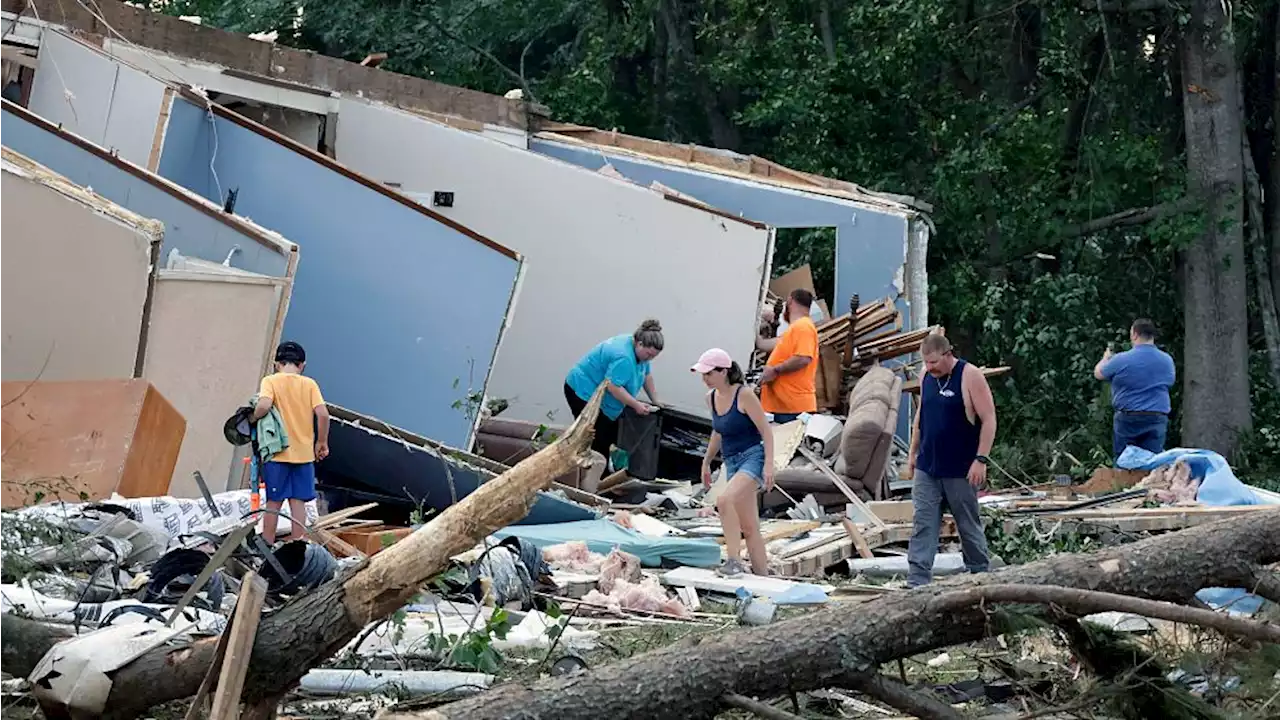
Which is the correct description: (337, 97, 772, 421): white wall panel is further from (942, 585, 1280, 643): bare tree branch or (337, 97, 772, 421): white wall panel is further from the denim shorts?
(942, 585, 1280, 643): bare tree branch

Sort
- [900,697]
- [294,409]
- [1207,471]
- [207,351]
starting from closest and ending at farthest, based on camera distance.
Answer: [900,697]
[294,409]
[207,351]
[1207,471]

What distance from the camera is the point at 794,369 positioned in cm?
1305

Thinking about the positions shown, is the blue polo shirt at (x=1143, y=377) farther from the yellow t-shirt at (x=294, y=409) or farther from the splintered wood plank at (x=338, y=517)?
the yellow t-shirt at (x=294, y=409)

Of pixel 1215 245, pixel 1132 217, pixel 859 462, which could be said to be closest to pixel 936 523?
pixel 859 462

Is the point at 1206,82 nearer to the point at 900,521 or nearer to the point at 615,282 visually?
the point at 615,282

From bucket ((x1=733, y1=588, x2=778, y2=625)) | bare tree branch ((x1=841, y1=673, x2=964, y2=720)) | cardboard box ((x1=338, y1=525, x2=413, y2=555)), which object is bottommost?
cardboard box ((x1=338, y1=525, x2=413, y2=555))

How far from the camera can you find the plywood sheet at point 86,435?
30.6 ft

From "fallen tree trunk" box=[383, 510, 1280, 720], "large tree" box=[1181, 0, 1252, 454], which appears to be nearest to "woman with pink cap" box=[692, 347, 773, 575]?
"fallen tree trunk" box=[383, 510, 1280, 720]

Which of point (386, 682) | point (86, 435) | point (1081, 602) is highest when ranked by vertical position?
point (1081, 602)

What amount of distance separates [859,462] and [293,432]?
461 cm

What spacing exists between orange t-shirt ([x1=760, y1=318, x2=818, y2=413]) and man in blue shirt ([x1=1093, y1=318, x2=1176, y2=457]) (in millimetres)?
2370

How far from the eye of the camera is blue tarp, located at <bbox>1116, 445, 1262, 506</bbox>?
11.8 meters

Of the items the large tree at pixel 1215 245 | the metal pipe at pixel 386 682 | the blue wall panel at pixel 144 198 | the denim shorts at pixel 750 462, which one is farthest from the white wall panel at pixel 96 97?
the large tree at pixel 1215 245

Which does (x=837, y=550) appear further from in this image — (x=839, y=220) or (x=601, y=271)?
(x=839, y=220)
